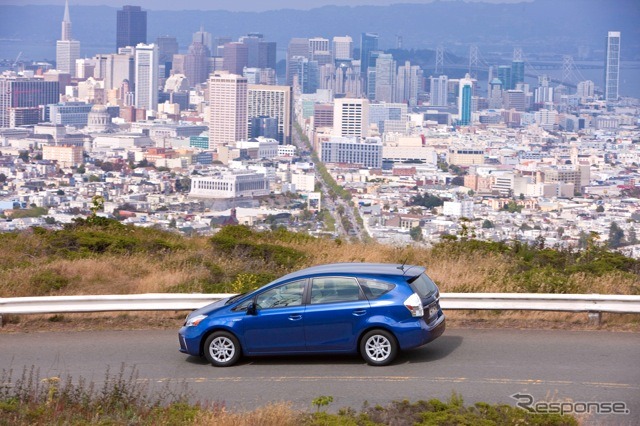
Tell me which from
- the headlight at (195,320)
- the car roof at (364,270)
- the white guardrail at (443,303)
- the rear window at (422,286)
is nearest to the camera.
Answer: the rear window at (422,286)

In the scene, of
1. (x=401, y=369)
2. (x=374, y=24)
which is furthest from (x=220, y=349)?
(x=374, y=24)

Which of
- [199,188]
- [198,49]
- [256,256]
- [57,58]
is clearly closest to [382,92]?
[198,49]

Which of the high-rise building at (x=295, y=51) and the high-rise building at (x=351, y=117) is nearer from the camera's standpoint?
the high-rise building at (x=351, y=117)

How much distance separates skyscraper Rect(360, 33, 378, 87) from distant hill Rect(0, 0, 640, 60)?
1.41m

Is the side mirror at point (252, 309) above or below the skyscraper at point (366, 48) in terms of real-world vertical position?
below

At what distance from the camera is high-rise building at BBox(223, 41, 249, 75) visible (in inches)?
5635

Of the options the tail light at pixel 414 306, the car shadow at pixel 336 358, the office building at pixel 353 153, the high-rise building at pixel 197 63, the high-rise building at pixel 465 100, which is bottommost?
the car shadow at pixel 336 358

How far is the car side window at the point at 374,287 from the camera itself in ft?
29.3

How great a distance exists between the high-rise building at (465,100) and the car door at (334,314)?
113927 millimetres

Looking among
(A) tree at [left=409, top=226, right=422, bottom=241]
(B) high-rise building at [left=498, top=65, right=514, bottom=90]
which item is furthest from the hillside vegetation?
(B) high-rise building at [left=498, top=65, right=514, bottom=90]

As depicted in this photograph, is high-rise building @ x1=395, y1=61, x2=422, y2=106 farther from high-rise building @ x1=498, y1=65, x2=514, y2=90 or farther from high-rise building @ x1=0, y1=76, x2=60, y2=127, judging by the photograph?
high-rise building @ x1=0, y1=76, x2=60, y2=127

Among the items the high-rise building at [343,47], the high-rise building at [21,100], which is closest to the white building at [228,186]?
the high-rise building at [21,100]

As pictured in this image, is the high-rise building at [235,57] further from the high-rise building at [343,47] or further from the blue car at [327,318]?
the blue car at [327,318]

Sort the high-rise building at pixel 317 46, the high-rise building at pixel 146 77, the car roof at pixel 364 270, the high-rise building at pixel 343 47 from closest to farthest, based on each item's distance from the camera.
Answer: the car roof at pixel 364 270 < the high-rise building at pixel 146 77 < the high-rise building at pixel 317 46 < the high-rise building at pixel 343 47
